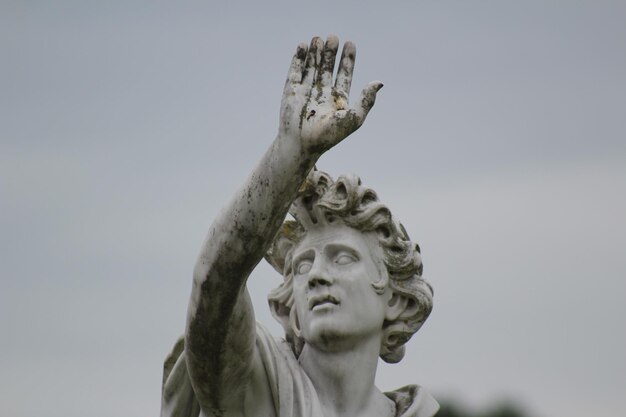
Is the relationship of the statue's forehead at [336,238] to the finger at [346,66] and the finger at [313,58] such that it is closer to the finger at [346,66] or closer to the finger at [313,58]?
the finger at [346,66]

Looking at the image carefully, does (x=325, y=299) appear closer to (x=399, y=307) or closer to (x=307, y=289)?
(x=307, y=289)

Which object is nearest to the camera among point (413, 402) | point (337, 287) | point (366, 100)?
point (366, 100)

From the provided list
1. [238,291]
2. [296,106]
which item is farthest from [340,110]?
[238,291]

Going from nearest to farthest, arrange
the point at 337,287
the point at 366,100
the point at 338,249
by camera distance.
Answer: the point at 366,100, the point at 337,287, the point at 338,249

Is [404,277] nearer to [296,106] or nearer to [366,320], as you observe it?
[366,320]

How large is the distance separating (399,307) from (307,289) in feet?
2.64

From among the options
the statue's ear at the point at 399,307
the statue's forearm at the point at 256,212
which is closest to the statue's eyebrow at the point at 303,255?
the statue's ear at the point at 399,307

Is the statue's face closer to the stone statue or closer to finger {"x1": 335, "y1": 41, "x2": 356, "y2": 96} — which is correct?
the stone statue

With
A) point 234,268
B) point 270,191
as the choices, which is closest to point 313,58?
point 270,191

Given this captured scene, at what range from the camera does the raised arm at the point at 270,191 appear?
1288cm

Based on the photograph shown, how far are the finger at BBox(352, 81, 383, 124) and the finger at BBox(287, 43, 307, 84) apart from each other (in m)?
0.44

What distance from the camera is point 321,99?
13.0 meters

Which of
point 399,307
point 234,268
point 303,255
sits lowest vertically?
point 234,268

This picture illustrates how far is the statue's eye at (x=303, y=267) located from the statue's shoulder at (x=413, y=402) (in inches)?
45.3
